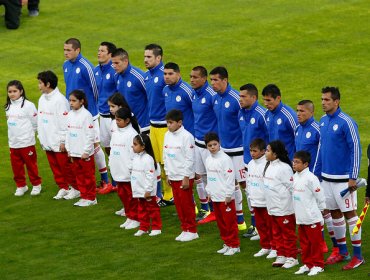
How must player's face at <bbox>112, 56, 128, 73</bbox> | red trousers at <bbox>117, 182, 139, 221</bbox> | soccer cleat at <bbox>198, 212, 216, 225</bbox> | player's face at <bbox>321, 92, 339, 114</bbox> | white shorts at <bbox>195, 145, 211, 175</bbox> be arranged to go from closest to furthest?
player's face at <bbox>321, 92, 339, 114</bbox>, red trousers at <bbox>117, 182, 139, 221</bbox>, white shorts at <bbox>195, 145, 211, 175</bbox>, soccer cleat at <bbox>198, 212, 216, 225</bbox>, player's face at <bbox>112, 56, 128, 73</bbox>

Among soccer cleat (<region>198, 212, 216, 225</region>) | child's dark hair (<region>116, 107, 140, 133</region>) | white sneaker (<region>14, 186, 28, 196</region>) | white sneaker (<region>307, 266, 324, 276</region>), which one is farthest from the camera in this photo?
white sneaker (<region>14, 186, 28, 196</region>)

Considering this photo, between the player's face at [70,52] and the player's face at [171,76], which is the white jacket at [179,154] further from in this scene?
the player's face at [70,52]

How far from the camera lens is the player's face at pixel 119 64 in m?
19.4

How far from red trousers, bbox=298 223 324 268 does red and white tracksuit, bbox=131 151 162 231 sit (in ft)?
9.94

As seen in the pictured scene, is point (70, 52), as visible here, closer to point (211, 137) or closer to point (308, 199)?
point (211, 137)

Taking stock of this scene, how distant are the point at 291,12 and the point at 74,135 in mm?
12201

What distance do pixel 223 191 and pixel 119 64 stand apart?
400cm

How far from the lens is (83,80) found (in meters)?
20.2

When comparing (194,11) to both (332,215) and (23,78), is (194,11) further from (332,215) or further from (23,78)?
(332,215)

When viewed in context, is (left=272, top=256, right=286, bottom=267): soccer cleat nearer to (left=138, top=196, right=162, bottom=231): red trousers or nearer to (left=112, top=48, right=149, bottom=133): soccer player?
(left=138, top=196, right=162, bottom=231): red trousers

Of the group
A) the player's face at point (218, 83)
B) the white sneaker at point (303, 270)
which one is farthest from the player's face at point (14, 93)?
the white sneaker at point (303, 270)

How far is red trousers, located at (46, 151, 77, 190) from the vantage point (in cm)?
1988

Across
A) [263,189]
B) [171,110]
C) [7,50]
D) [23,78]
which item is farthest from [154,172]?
[7,50]

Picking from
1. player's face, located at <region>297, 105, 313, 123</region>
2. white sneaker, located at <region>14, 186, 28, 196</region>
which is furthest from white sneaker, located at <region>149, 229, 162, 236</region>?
white sneaker, located at <region>14, 186, 28, 196</region>
